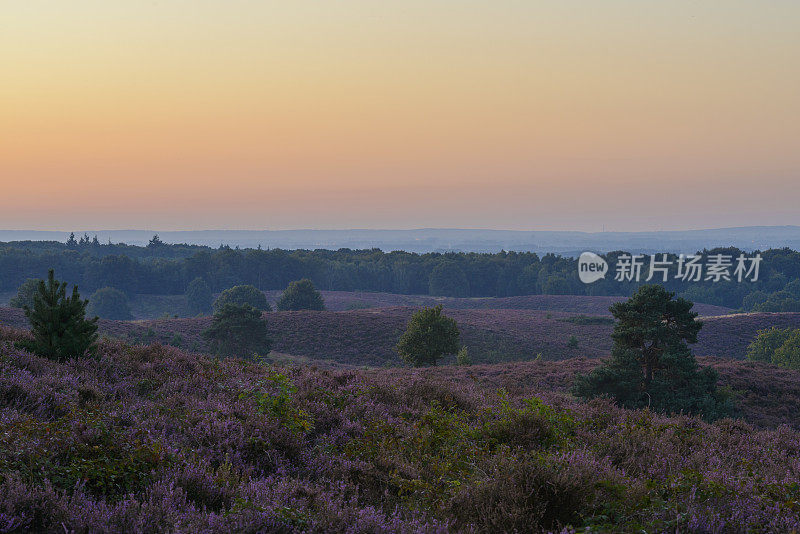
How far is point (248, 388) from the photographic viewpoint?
24.3 ft

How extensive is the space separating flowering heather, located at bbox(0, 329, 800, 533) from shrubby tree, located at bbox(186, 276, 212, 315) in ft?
321

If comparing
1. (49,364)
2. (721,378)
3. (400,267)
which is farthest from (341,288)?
(49,364)

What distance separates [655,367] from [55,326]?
59.8 ft

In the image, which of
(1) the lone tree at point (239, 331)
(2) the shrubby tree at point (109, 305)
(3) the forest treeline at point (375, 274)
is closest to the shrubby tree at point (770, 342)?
(1) the lone tree at point (239, 331)

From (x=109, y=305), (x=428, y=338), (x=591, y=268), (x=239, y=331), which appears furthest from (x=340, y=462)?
(x=591, y=268)

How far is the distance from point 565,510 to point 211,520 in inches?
111

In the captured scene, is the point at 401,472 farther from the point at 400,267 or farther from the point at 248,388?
the point at 400,267

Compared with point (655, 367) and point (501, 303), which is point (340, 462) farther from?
point (501, 303)

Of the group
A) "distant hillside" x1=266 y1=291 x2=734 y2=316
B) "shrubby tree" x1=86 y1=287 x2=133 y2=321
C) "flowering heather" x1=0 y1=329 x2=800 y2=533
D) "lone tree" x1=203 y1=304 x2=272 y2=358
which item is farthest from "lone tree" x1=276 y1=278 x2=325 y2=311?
"flowering heather" x1=0 y1=329 x2=800 y2=533

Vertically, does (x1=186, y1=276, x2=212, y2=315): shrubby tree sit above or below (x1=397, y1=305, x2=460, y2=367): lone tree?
below

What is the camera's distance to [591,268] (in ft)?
426

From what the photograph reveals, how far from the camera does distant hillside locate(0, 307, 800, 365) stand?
45.2m

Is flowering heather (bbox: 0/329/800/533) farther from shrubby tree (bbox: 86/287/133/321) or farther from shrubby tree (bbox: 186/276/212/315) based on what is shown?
shrubby tree (bbox: 186/276/212/315)

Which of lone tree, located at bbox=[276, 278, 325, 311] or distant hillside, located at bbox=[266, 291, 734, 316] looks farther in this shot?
distant hillside, located at bbox=[266, 291, 734, 316]
